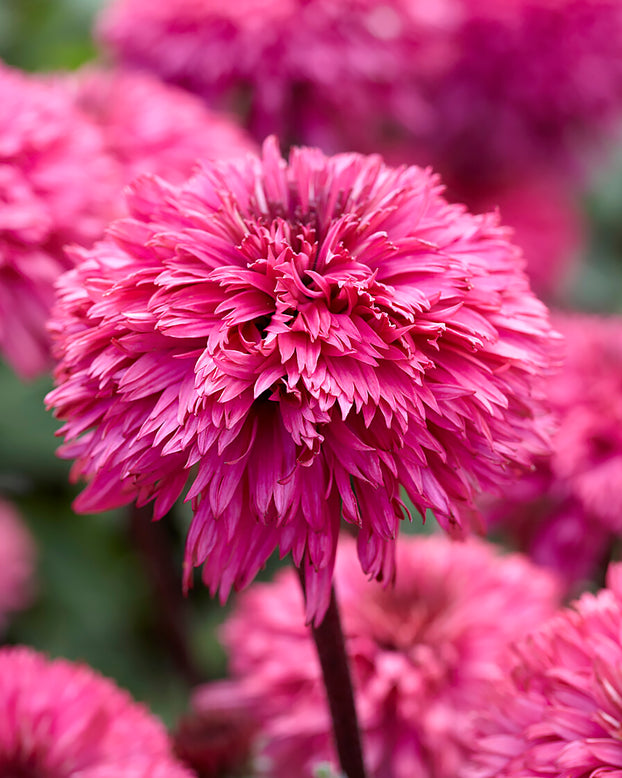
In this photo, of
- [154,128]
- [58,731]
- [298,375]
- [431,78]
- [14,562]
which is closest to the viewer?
[298,375]

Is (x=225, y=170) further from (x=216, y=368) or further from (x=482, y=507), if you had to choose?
(x=482, y=507)

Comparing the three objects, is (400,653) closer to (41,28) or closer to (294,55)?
(294,55)

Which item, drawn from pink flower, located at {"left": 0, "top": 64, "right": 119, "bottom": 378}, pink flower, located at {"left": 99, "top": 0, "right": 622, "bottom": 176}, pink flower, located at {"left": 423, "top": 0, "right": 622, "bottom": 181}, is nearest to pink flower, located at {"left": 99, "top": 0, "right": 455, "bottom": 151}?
pink flower, located at {"left": 99, "top": 0, "right": 622, "bottom": 176}

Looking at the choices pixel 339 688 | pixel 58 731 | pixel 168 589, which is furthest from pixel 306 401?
pixel 168 589

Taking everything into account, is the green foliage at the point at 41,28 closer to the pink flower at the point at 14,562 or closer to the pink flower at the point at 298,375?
the pink flower at the point at 14,562

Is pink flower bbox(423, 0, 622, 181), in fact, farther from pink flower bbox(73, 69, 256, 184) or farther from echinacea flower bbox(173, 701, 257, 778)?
echinacea flower bbox(173, 701, 257, 778)
